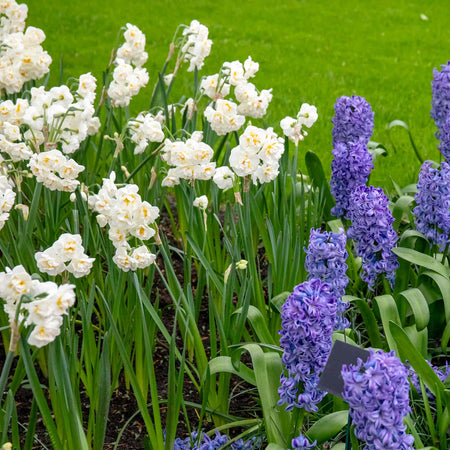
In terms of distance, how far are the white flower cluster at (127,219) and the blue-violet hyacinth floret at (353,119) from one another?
1333 millimetres

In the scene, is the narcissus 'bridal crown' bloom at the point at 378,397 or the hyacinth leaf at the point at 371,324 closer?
the narcissus 'bridal crown' bloom at the point at 378,397

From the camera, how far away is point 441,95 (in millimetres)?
3299

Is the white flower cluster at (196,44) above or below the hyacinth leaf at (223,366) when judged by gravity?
above

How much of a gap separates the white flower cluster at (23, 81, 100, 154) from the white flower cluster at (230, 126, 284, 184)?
53 centimetres

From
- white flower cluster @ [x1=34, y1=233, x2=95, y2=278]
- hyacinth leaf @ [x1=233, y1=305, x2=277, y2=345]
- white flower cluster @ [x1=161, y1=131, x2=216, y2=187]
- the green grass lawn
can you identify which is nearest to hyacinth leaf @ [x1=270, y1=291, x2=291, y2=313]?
hyacinth leaf @ [x1=233, y1=305, x2=277, y2=345]

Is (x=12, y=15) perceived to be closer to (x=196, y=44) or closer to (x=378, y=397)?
(x=196, y=44)

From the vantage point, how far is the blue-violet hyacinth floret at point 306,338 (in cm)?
169

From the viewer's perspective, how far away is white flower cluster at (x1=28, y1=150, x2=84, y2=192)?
228 cm

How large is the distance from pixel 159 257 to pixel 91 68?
132 inches

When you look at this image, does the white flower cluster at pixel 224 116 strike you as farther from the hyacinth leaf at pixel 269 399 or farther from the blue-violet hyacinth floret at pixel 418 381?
the blue-violet hyacinth floret at pixel 418 381

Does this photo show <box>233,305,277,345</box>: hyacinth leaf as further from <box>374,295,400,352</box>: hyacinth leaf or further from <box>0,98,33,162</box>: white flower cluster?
<box>0,98,33,162</box>: white flower cluster

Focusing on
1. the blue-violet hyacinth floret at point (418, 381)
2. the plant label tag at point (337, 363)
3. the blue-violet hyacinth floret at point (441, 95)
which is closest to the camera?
the plant label tag at point (337, 363)

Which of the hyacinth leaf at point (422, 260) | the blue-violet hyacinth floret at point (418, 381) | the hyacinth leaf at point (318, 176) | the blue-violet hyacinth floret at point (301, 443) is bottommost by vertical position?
the blue-violet hyacinth floret at point (418, 381)

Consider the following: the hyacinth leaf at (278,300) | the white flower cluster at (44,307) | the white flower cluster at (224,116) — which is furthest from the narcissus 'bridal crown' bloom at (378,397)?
the white flower cluster at (224,116)
